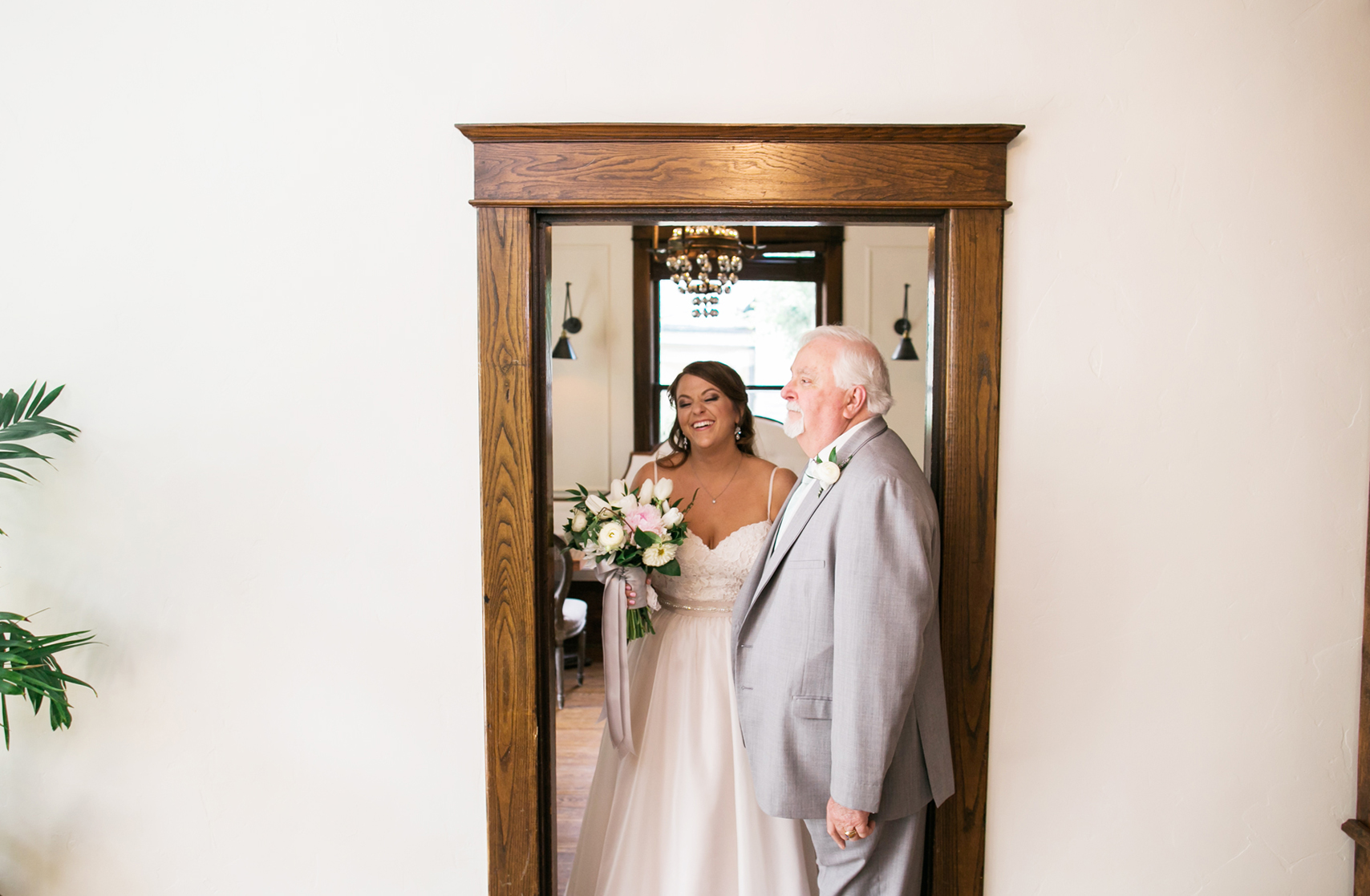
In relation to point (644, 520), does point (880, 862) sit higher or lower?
lower

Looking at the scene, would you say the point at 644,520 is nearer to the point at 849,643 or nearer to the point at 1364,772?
the point at 849,643

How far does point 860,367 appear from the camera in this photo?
1.74m

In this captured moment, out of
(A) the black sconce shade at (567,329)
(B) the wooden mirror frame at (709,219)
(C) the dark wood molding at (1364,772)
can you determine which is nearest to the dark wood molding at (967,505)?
(B) the wooden mirror frame at (709,219)

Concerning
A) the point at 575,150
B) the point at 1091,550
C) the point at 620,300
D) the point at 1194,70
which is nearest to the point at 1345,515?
the point at 1091,550

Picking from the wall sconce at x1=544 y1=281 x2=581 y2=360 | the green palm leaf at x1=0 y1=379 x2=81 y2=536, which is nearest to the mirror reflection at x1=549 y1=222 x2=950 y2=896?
the wall sconce at x1=544 y1=281 x2=581 y2=360

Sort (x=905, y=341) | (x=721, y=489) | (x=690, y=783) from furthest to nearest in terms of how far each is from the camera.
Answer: (x=905, y=341), (x=721, y=489), (x=690, y=783)

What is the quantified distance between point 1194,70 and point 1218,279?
483 millimetres

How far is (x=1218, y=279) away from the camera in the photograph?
180cm

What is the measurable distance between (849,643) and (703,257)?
2.83 m

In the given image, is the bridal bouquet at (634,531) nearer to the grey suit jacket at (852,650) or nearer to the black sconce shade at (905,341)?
the grey suit jacket at (852,650)

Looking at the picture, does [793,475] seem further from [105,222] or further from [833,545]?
[105,222]

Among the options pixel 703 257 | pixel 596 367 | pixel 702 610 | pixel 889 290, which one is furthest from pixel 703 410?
pixel 889 290

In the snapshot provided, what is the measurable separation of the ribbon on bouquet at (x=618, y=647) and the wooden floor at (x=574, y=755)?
0.49m

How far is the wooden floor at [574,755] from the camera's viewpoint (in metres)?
2.81
